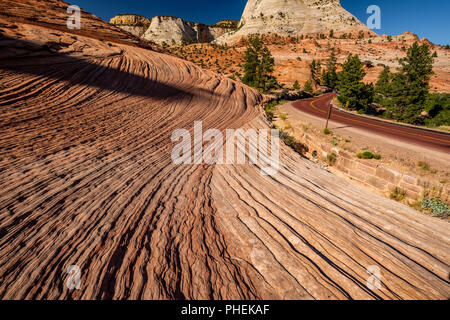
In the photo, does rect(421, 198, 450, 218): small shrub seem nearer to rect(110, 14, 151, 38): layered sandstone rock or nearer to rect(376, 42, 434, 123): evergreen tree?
rect(376, 42, 434, 123): evergreen tree

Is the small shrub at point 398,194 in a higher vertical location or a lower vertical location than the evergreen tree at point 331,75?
lower

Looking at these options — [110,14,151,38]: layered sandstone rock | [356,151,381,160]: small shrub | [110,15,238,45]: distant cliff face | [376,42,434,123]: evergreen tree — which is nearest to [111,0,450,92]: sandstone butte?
[110,15,238,45]: distant cliff face

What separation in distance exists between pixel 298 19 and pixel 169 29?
6836cm

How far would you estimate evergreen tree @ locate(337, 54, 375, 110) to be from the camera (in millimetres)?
27922

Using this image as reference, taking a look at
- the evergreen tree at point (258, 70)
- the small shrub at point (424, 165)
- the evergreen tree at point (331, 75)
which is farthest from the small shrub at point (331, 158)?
the evergreen tree at point (331, 75)

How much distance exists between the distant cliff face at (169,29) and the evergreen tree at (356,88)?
75926 millimetres

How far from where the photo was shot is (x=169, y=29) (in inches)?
3937

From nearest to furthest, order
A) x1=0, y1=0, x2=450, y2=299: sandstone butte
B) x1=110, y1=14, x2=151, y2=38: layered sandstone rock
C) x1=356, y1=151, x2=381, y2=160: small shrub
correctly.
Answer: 1. x1=0, y1=0, x2=450, y2=299: sandstone butte
2. x1=356, y1=151, x2=381, y2=160: small shrub
3. x1=110, y1=14, x2=151, y2=38: layered sandstone rock

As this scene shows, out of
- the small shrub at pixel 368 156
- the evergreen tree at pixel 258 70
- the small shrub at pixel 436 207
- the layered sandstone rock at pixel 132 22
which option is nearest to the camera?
the small shrub at pixel 436 207

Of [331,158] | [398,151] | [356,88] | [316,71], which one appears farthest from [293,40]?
[331,158]

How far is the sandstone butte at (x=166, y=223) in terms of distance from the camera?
79.1 inches

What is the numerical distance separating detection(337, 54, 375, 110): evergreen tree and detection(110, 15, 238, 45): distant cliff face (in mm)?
75926

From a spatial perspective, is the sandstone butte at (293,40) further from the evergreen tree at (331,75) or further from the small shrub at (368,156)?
the small shrub at (368,156)
